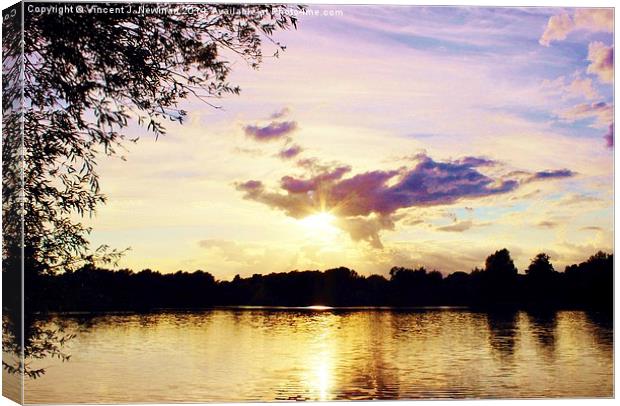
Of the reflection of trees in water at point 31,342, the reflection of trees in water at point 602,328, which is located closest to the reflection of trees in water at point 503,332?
the reflection of trees in water at point 602,328

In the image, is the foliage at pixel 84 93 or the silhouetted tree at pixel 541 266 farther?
the silhouetted tree at pixel 541 266

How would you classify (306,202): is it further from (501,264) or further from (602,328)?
(602,328)

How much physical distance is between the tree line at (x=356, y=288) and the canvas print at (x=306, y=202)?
2 centimetres

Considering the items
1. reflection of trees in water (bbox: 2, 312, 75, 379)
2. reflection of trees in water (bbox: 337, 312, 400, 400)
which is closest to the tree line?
reflection of trees in water (bbox: 2, 312, 75, 379)

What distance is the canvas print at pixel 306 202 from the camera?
10836 mm

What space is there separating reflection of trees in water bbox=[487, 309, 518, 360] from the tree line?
0.12m

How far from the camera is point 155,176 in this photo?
1109 cm

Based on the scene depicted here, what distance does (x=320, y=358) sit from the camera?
440 inches

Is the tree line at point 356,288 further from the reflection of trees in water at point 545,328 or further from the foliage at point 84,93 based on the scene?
the foliage at point 84,93

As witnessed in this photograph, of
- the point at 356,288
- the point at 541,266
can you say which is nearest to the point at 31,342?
the point at 356,288

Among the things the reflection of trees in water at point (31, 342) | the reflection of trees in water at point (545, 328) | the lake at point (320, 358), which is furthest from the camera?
the reflection of trees in water at point (545, 328)

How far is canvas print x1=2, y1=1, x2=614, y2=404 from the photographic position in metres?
10.8

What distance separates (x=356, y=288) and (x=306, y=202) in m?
0.99

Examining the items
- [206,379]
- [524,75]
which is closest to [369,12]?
[524,75]
